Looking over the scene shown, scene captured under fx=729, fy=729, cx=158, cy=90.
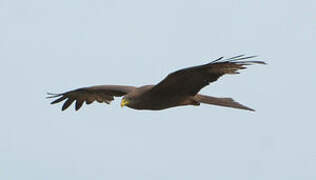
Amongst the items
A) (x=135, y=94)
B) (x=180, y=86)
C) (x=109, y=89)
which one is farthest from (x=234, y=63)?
(x=109, y=89)

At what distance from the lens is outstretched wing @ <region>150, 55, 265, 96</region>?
9.55m

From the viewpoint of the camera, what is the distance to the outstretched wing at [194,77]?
9.55 meters

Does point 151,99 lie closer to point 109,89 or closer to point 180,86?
point 180,86

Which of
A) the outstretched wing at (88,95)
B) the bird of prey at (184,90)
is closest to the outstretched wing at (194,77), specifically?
the bird of prey at (184,90)

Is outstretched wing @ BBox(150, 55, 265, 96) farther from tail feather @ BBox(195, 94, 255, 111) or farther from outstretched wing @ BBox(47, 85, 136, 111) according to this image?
outstretched wing @ BBox(47, 85, 136, 111)

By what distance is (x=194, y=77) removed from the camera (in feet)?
32.6

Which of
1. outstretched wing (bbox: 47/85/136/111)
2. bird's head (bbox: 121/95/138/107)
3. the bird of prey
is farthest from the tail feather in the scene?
outstretched wing (bbox: 47/85/136/111)

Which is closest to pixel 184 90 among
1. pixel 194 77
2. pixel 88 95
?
pixel 194 77

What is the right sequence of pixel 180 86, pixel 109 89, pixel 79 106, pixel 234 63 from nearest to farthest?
pixel 234 63, pixel 180 86, pixel 109 89, pixel 79 106

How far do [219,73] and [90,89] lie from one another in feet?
11.1

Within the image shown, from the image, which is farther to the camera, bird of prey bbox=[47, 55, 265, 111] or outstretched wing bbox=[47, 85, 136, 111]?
outstretched wing bbox=[47, 85, 136, 111]

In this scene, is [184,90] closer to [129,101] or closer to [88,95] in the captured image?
[129,101]

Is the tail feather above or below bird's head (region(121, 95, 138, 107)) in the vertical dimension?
below

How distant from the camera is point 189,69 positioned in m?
9.52
